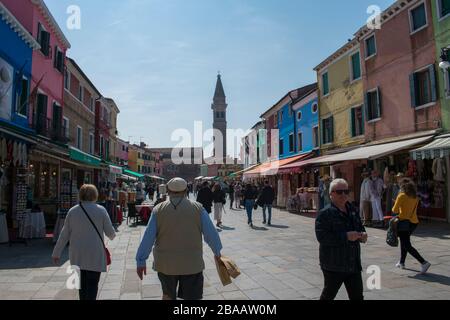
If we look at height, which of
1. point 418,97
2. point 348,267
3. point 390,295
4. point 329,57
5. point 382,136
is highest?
point 329,57

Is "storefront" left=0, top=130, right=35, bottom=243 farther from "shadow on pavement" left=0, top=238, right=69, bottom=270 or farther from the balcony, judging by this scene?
the balcony

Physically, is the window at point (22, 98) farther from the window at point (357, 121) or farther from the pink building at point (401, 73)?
the window at point (357, 121)

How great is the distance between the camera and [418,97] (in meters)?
13.0

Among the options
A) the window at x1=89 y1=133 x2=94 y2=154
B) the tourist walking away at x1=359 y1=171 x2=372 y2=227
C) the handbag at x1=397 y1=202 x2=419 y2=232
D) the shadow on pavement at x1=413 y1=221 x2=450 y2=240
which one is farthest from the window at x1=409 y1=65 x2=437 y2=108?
the window at x1=89 y1=133 x2=94 y2=154

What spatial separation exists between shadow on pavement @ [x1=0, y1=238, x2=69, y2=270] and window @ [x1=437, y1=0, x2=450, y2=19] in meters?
13.5

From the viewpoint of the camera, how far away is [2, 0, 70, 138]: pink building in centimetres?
1331

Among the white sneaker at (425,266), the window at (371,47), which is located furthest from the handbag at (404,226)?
the window at (371,47)

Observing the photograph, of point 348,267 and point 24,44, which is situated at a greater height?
point 24,44

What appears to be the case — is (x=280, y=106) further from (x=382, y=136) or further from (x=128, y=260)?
(x=128, y=260)

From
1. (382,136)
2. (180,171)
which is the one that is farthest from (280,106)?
(180,171)

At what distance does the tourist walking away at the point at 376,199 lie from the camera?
11359 mm

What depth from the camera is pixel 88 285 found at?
12.3 feet

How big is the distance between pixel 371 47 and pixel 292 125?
411 inches
